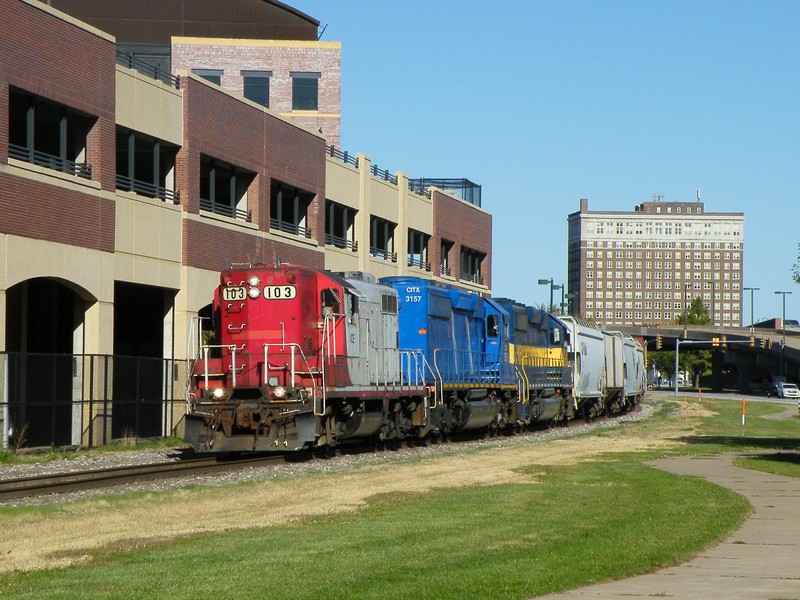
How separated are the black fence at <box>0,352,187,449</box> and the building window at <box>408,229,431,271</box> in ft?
74.3

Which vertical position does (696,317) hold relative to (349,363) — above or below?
above

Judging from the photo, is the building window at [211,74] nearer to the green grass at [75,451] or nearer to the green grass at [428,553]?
the green grass at [75,451]

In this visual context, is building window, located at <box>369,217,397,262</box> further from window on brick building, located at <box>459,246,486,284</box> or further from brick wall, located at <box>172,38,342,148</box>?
window on brick building, located at <box>459,246,486,284</box>

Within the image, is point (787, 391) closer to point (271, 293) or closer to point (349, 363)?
point (349, 363)

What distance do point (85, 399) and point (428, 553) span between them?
A: 849 inches

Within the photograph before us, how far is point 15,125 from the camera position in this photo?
109 ft

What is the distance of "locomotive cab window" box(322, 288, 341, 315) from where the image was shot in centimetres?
2642

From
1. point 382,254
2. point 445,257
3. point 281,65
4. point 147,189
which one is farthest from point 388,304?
point 281,65

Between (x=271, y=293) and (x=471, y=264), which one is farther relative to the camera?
(x=471, y=264)

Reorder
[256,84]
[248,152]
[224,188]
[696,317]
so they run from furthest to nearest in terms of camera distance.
→ [696,317], [256,84], [224,188], [248,152]

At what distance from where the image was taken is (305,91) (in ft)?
207

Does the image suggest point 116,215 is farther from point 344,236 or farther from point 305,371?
point 344,236

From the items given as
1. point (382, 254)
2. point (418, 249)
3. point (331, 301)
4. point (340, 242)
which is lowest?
point (331, 301)

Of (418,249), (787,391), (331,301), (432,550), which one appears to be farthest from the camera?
(787,391)
